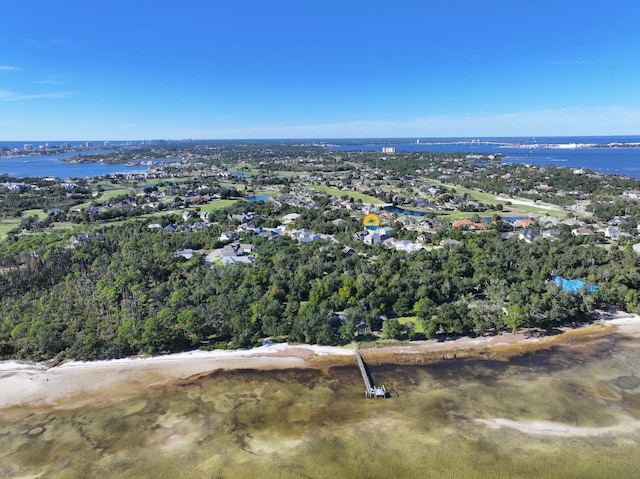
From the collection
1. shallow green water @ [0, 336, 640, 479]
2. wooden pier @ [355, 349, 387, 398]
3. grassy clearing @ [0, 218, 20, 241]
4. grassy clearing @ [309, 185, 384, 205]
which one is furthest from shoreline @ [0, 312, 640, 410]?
grassy clearing @ [309, 185, 384, 205]

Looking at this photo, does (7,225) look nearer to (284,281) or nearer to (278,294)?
(284,281)

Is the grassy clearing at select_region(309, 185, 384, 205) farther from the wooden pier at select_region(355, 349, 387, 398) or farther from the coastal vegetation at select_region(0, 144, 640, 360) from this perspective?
the wooden pier at select_region(355, 349, 387, 398)

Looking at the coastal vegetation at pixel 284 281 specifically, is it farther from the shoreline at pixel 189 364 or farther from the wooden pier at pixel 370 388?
the wooden pier at pixel 370 388

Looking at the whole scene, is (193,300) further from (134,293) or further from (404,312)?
(404,312)

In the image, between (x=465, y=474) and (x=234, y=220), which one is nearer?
(x=465, y=474)

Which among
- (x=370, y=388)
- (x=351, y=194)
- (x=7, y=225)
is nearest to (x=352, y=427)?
(x=370, y=388)

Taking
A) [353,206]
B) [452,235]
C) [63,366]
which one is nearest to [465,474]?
[63,366]

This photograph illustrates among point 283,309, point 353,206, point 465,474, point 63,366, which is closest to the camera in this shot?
point 465,474
